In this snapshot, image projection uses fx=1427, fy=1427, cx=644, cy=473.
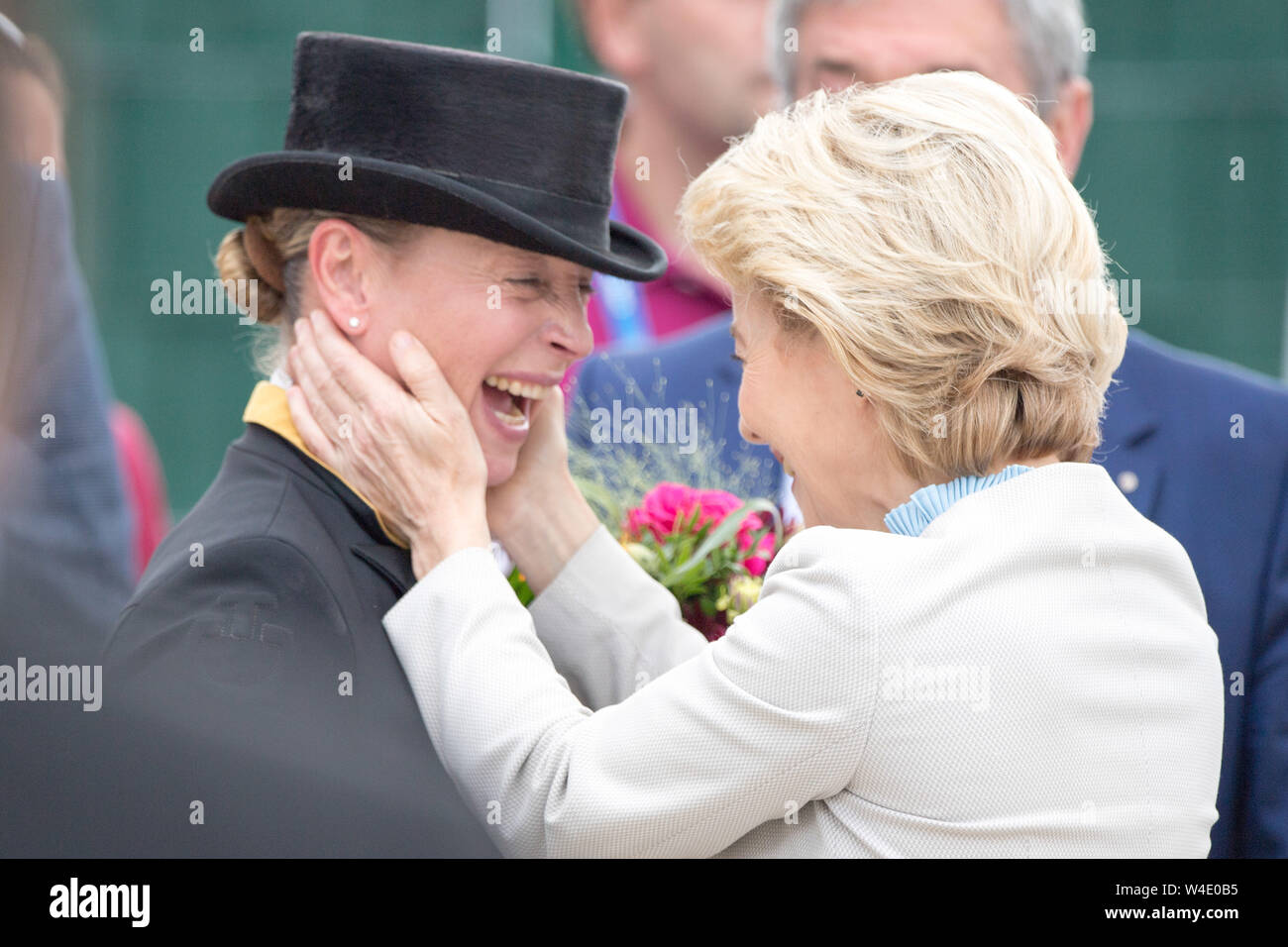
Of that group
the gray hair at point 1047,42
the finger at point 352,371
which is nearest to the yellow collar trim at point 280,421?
the finger at point 352,371

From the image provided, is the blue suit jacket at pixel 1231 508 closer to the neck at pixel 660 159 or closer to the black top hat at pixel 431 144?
the black top hat at pixel 431 144

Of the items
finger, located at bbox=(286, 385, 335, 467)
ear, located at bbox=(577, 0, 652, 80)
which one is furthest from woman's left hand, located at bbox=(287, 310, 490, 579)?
ear, located at bbox=(577, 0, 652, 80)

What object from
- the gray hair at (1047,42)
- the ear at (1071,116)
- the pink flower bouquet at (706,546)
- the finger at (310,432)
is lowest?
the pink flower bouquet at (706,546)

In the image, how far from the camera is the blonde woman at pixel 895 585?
1.67 m

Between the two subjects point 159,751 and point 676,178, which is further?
point 676,178

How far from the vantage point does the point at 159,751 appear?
69cm

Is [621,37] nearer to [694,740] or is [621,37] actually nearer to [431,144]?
[431,144]

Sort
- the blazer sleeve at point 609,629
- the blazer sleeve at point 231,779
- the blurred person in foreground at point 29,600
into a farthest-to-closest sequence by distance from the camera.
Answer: the blazer sleeve at point 609,629, the blazer sleeve at point 231,779, the blurred person in foreground at point 29,600

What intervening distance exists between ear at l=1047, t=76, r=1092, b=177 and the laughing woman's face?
1.35 metres

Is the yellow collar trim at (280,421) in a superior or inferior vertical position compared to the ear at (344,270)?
inferior
